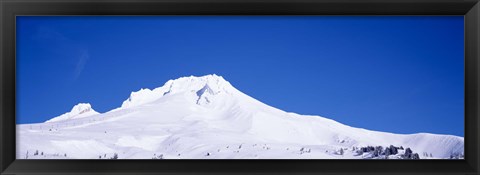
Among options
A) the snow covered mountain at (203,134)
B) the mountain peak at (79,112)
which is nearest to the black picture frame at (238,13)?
the snow covered mountain at (203,134)

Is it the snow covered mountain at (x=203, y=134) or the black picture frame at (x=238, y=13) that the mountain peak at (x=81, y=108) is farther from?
the black picture frame at (x=238, y=13)

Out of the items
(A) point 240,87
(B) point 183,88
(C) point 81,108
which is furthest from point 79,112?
(A) point 240,87

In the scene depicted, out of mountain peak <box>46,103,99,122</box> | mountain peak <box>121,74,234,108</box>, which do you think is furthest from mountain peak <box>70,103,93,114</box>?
mountain peak <box>121,74,234,108</box>

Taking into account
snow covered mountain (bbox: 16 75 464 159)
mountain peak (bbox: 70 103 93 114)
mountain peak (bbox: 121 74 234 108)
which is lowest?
snow covered mountain (bbox: 16 75 464 159)

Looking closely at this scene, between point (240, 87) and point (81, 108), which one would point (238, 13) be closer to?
point (240, 87)

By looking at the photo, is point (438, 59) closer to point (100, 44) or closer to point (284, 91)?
point (284, 91)

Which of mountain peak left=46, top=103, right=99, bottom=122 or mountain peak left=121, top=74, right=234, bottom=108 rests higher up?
mountain peak left=121, top=74, right=234, bottom=108

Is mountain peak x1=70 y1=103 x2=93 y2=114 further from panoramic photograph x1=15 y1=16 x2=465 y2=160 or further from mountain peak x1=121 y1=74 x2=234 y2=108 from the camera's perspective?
mountain peak x1=121 y1=74 x2=234 y2=108
